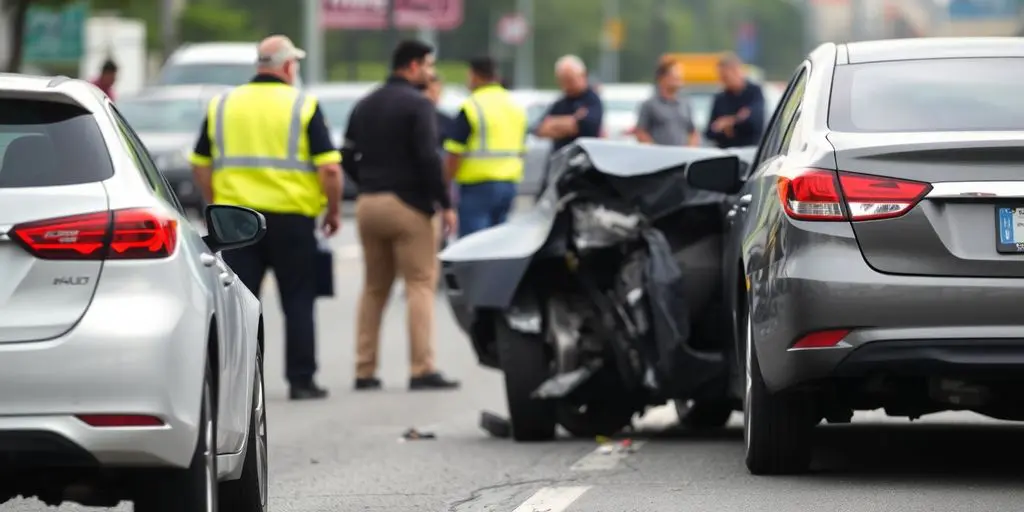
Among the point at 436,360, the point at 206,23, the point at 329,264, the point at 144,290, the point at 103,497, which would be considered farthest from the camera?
the point at 206,23

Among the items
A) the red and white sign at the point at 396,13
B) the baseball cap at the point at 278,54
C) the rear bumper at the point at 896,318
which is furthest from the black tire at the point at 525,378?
the red and white sign at the point at 396,13

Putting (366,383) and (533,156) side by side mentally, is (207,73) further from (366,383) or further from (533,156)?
(366,383)

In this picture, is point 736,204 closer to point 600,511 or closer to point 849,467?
point 849,467

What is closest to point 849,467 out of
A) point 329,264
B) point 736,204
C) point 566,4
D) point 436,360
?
point 736,204

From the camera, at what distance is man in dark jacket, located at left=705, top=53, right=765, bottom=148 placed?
19.5m

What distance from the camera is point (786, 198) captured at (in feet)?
25.8

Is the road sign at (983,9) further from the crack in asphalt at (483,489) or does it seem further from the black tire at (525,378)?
the crack in asphalt at (483,489)

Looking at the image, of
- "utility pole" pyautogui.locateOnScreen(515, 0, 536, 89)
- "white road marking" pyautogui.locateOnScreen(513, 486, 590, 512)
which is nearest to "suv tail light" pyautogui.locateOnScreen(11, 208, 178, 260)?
"white road marking" pyautogui.locateOnScreen(513, 486, 590, 512)

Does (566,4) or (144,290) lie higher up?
(144,290)

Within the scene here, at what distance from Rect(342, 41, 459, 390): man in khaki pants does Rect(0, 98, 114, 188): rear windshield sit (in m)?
7.39

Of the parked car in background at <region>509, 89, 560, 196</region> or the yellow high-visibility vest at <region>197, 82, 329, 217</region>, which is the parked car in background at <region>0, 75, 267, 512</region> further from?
the parked car in background at <region>509, 89, 560, 196</region>

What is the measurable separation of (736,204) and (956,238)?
1.77 m

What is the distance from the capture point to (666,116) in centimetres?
1972

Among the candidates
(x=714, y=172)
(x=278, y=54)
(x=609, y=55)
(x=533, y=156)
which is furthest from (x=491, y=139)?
(x=609, y=55)
